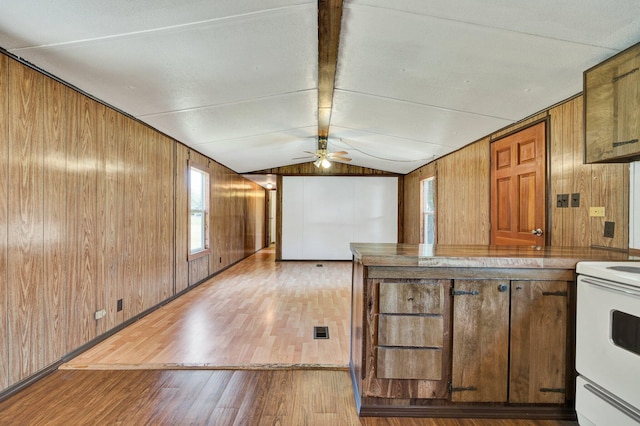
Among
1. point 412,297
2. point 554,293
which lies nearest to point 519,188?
point 554,293

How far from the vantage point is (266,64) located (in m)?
2.51

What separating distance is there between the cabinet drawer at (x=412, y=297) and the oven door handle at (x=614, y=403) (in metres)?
0.76

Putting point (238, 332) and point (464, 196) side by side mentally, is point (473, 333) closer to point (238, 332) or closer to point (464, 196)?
point (238, 332)

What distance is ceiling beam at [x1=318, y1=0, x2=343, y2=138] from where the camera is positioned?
1.92m

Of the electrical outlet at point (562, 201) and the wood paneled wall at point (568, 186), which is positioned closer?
the wood paneled wall at point (568, 186)

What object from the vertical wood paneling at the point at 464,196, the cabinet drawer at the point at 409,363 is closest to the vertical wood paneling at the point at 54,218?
the cabinet drawer at the point at 409,363

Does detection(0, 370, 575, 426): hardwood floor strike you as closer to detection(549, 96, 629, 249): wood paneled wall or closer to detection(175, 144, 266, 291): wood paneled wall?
detection(549, 96, 629, 249): wood paneled wall

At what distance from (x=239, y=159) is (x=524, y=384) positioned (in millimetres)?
5338

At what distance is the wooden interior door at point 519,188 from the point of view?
9.70ft

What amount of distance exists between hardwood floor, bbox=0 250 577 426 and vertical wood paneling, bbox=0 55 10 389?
0.97 ft

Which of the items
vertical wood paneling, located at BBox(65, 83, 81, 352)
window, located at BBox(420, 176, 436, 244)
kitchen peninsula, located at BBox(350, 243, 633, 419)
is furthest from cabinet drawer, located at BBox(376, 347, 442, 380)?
window, located at BBox(420, 176, 436, 244)

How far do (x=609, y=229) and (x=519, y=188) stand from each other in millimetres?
1067

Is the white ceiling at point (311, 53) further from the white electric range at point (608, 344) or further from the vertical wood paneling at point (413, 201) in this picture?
the vertical wood paneling at point (413, 201)

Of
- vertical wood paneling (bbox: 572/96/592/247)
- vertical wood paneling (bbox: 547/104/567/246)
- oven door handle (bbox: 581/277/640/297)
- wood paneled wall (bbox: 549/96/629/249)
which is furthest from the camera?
vertical wood paneling (bbox: 547/104/567/246)
